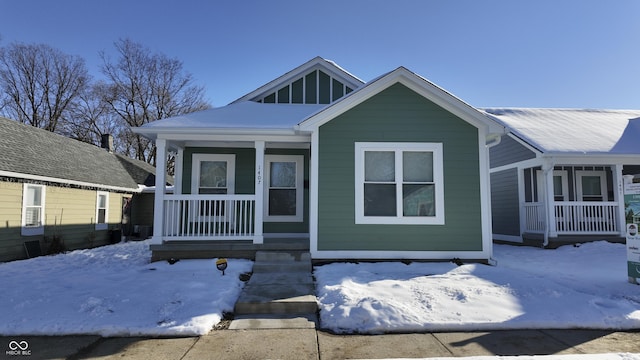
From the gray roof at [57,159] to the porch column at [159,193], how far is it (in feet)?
15.7

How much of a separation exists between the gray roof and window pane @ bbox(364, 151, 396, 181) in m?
9.15

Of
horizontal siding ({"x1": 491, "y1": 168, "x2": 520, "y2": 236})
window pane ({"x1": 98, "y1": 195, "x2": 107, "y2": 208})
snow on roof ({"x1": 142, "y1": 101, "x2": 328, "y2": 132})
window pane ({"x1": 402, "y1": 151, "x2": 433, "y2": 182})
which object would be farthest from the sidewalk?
window pane ({"x1": 98, "y1": 195, "x2": 107, "y2": 208})

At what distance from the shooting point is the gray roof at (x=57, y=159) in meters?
Result: 9.94

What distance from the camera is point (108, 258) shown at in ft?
29.0

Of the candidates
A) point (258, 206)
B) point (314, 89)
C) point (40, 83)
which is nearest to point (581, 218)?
point (314, 89)

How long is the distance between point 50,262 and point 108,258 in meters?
1.35

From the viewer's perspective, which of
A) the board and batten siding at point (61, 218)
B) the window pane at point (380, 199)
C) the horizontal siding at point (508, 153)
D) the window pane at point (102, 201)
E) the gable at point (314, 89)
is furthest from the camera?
the window pane at point (102, 201)

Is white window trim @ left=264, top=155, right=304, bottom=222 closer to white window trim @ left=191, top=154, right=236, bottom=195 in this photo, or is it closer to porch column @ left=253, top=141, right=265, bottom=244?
white window trim @ left=191, top=154, right=236, bottom=195

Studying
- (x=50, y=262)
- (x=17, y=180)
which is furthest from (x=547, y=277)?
(x=17, y=180)

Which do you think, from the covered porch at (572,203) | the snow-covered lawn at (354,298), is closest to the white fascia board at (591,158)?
the covered porch at (572,203)

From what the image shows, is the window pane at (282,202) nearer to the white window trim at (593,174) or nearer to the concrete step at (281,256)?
the concrete step at (281,256)

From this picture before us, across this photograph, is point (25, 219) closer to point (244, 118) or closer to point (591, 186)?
point (244, 118)

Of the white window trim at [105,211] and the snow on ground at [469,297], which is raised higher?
the white window trim at [105,211]

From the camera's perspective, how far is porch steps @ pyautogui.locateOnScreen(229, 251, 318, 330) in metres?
4.25
